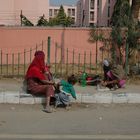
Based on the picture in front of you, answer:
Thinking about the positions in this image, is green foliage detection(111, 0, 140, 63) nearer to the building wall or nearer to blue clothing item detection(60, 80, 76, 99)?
blue clothing item detection(60, 80, 76, 99)

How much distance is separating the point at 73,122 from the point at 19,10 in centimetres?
3973

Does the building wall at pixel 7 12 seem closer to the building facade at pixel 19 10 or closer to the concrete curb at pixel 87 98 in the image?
the building facade at pixel 19 10

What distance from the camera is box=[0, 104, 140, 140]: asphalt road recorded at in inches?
301

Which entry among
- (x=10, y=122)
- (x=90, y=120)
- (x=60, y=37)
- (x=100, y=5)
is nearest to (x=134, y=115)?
(x=90, y=120)

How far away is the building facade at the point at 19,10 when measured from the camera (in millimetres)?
43162

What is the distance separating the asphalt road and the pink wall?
26.9ft

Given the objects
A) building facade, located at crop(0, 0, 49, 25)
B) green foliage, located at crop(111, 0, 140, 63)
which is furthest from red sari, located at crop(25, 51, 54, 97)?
building facade, located at crop(0, 0, 49, 25)

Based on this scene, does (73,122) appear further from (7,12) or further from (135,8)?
(7,12)

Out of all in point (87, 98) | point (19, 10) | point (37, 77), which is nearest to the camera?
point (37, 77)

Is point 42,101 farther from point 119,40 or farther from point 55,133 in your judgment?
point 119,40

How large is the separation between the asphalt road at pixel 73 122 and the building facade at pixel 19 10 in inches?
1281

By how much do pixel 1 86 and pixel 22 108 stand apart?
161 cm

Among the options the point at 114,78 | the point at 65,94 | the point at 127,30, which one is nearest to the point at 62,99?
the point at 65,94

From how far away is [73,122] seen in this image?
8.49m
